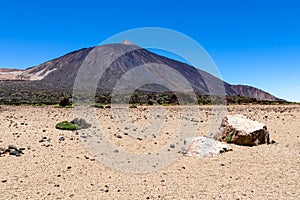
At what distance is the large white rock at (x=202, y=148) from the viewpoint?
10.5 meters

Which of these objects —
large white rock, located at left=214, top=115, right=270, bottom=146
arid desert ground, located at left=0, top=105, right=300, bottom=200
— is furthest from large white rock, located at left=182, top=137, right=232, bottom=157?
large white rock, located at left=214, top=115, right=270, bottom=146

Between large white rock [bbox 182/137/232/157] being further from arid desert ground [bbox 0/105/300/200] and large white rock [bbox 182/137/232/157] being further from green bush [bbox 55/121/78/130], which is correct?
green bush [bbox 55/121/78/130]

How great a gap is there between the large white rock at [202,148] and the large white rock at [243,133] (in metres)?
1.12

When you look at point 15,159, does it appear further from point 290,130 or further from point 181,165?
point 290,130

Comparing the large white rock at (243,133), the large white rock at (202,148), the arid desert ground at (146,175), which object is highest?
the large white rock at (243,133)

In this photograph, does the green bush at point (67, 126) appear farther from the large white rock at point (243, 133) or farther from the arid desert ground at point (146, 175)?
the large white rock at point (243, 133)

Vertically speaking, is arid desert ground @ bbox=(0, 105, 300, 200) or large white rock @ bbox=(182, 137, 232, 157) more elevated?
large white rock @ bbox=(182, 137, 232, 157)

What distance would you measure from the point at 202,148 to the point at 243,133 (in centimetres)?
205

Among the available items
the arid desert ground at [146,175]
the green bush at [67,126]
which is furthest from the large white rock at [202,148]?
the green bush at [67,126]

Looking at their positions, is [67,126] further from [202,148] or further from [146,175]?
[146,175]

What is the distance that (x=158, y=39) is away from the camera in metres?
11.0

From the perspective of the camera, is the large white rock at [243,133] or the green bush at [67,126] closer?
the large white rock at [243,133]

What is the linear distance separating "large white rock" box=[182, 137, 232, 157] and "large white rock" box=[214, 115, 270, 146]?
44.2 inches

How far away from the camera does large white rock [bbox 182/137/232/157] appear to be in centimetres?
1052
